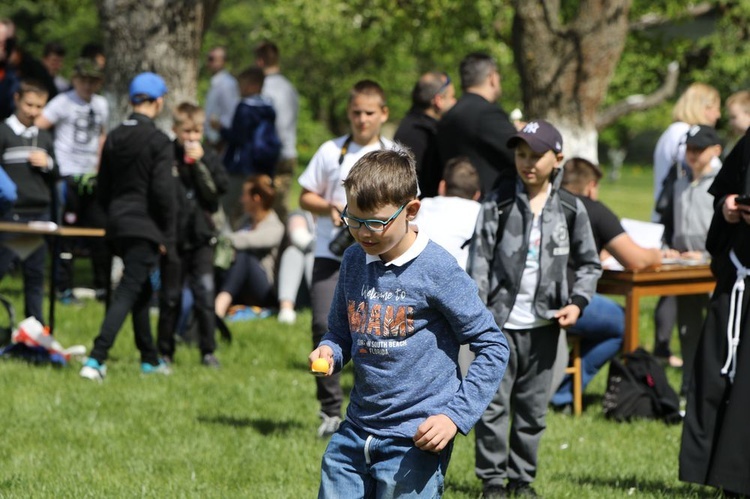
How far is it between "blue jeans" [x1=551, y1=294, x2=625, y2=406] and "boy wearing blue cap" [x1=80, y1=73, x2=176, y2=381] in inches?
125

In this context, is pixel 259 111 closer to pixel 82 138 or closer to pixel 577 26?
pixel 82 138

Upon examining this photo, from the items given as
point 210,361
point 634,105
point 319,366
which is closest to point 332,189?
point 210,361

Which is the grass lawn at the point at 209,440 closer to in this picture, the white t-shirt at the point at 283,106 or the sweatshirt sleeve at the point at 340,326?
the sweatshirt sleeve at the point at 340,326

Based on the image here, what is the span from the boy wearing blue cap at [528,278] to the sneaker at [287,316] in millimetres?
6064

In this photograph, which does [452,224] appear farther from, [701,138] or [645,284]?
[701,138]

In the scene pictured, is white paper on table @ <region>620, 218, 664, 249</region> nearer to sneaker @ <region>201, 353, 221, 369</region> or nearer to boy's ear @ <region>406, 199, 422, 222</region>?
sneaker @ <region>201, 353, 221, 369</region>

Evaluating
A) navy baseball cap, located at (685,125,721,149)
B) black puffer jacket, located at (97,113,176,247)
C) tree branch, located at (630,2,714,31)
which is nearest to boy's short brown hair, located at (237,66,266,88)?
black puffer jacket, located at (97,113,176,247)

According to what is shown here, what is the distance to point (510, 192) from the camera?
5.94 m

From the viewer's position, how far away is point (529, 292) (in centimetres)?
591

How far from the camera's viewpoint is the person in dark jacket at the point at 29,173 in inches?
383

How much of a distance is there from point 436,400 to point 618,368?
4870mm

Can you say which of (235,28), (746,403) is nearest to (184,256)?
(746,403)

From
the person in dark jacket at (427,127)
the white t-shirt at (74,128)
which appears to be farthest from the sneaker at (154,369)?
the white t-shirt at (74,128)

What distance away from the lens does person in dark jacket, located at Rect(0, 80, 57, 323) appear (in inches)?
383
